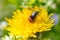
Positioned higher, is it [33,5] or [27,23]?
[33,5]

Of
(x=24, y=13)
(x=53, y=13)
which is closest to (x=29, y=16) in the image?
(x=24, y=13)

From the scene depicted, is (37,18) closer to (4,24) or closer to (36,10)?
(36,10)

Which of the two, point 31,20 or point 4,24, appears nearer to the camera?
point 31,20

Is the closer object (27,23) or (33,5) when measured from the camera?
(27,23)
